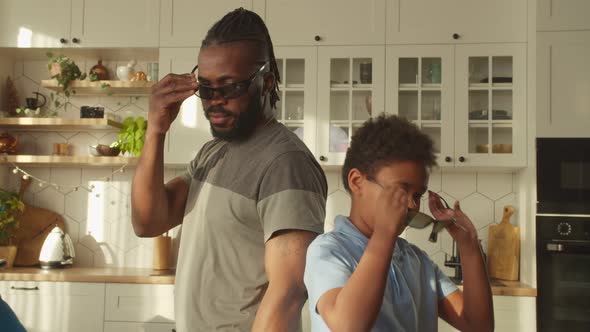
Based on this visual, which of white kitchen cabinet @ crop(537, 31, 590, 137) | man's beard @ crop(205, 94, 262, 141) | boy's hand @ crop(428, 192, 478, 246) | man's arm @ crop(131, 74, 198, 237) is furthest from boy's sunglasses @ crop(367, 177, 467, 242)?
white kitchen cabinet @ crop(537, 31, 590, 137)

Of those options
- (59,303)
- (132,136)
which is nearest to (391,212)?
(59,303)

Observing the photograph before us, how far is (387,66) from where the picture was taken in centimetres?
375

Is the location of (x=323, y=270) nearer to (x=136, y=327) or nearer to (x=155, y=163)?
(x=155, y=163)

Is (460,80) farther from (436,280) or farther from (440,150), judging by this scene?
(436,280)

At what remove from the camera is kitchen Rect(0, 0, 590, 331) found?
3514 mm

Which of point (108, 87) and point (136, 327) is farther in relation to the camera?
point (108, 87)

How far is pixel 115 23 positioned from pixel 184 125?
0.73 m

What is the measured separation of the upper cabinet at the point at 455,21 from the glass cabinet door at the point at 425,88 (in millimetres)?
73

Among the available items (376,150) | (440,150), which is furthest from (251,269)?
(440,150)

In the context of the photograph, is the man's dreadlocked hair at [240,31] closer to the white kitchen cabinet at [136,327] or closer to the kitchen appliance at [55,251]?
the white kitchen cabinet at [136,327]

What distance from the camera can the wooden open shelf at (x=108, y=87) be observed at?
3973 millimetres

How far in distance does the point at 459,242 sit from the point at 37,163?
11.2 feet

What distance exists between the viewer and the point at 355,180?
1223 millimetres

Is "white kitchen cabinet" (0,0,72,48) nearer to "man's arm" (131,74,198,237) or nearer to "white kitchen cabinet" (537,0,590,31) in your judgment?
"white kitchen cabinet" (537,0,590,31)
